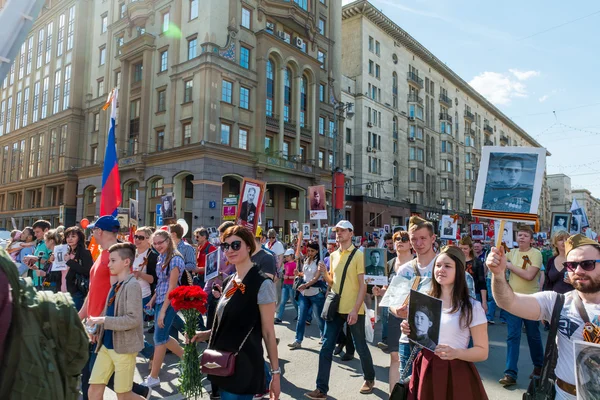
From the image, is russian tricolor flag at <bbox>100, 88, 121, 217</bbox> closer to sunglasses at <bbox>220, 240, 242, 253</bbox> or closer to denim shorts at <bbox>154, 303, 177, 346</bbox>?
denim shorts at <bbox>154, 303, 177, 346</bbox>

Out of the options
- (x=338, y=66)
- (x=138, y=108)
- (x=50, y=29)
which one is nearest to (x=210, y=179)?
(x=138, y=108)

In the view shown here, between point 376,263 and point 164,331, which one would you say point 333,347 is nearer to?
point 376,263

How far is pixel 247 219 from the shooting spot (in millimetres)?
8031

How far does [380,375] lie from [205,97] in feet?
81.7

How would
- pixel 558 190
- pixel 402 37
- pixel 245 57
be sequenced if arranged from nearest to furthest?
pixel 245 57 → pixel 402 37 → pixel 558 190

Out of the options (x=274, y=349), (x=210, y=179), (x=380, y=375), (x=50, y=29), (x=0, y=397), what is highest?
(x=50, y=29)

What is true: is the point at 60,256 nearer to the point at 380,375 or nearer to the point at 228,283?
the point at 228,283

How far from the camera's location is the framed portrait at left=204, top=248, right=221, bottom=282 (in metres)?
6.57

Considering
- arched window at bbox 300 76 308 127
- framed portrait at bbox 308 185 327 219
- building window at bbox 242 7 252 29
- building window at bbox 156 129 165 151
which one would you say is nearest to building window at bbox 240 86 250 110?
building window at bbox 242 7 252 29

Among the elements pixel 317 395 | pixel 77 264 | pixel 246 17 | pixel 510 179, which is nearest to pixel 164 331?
pixel 77 264

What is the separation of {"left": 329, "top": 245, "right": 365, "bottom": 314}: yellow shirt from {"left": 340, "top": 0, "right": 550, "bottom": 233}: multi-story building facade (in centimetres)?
3283

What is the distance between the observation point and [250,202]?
821cm

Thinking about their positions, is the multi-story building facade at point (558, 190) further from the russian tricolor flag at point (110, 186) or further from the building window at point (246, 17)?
the russian tricolor flag at point (110, 186)

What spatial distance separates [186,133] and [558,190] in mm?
110640
